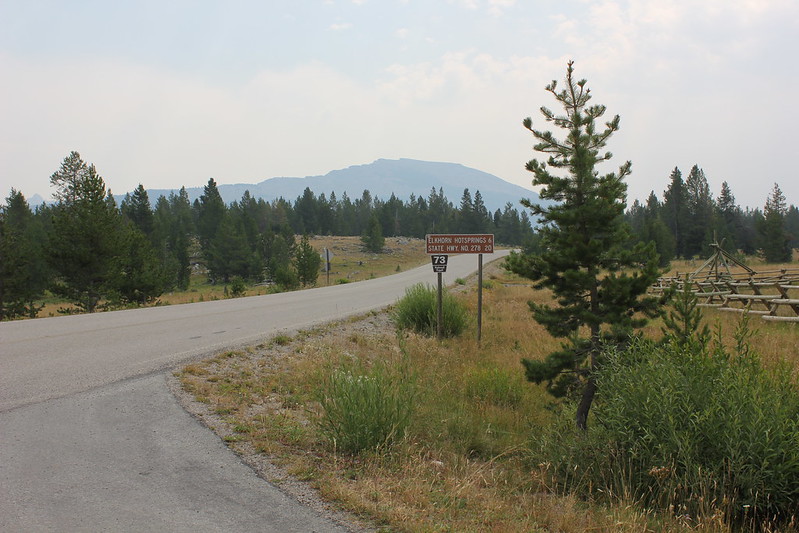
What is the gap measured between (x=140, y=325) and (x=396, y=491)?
28.7ft

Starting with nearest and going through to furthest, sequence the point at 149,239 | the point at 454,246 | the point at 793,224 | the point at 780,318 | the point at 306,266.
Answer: the point at 454,246 → the point at 780,318 → the point at 306,266 → the point at 149,239 → the point at 793,224

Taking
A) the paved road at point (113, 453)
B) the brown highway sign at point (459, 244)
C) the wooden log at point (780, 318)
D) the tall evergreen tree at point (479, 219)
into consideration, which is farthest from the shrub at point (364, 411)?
the tall evergreen tree at point (479, 219)

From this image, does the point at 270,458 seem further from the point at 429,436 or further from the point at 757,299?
the point at 757,299

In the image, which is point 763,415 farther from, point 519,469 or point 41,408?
point 41,408

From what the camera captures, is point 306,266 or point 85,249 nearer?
point 85,249

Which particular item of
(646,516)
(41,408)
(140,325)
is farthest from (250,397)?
(140,325)

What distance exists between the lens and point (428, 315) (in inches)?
480

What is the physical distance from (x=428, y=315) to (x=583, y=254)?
19.9ft

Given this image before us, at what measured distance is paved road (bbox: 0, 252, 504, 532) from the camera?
11.0 ft

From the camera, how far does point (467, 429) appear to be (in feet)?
19.7

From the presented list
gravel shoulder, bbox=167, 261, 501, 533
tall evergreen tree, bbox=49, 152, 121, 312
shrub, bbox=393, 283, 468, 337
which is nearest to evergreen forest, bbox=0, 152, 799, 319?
tall evergreen tree, bbox=49, 152, 121, 312

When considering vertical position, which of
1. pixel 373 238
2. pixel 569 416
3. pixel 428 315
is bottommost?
pixel 569 416

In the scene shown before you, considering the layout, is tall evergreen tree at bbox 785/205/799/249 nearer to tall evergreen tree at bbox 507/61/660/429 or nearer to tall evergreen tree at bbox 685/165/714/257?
tall evergreen tree at bbox 685/165/714/257

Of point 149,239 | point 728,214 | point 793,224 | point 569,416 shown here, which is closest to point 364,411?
point 569,416
